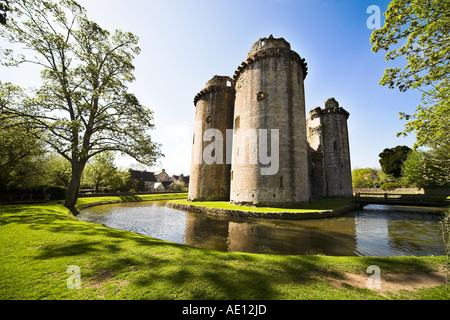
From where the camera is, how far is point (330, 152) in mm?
29656

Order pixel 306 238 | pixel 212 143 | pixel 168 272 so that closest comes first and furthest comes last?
1. pixel 168 272
2. pixel 306 238
3. pixel 212 143

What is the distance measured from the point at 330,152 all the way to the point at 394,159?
24.3 metres

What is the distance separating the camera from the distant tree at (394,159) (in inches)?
1563

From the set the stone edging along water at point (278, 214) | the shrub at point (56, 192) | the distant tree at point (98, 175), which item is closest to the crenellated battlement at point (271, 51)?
the stone edging along water at point (278, 214)

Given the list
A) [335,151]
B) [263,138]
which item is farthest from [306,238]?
[335,151]

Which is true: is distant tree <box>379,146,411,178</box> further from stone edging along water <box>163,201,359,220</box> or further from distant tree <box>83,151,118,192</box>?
distant tree <box>83,151,118,192</box>

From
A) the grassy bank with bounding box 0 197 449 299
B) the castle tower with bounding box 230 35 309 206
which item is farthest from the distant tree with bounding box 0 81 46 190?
the castle tower with bounding box 230 35 309 206

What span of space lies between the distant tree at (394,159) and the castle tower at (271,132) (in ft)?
122

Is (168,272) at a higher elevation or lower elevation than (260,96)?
lower

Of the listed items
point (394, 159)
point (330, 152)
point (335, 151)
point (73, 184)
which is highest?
point (394, 159)

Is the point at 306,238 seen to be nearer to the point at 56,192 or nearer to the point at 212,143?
the point at 212,143

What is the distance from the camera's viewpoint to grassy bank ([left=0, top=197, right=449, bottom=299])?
3.16 m

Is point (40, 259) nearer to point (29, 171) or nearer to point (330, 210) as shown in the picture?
point (330, 210)
